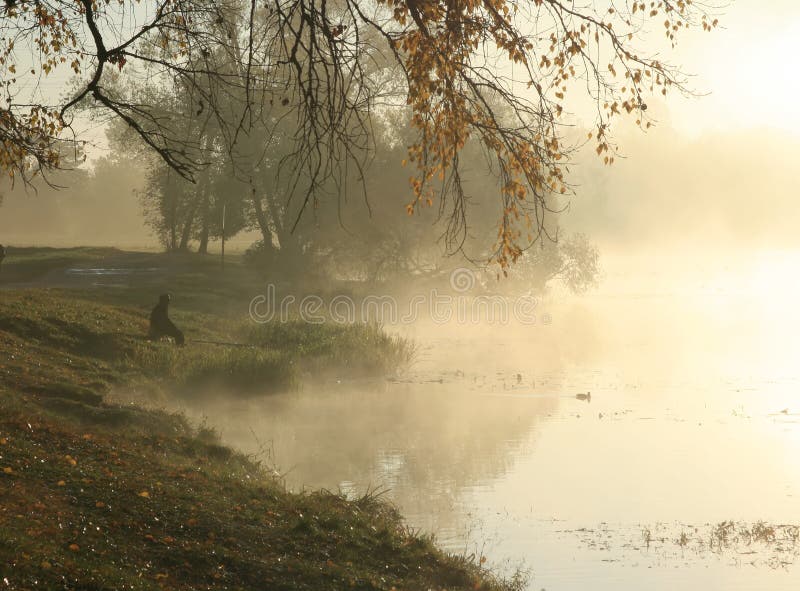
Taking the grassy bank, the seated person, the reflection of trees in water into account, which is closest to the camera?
the grassy bank

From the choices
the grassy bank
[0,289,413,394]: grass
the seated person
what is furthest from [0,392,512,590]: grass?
the seated person

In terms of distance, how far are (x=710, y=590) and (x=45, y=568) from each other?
325 inches

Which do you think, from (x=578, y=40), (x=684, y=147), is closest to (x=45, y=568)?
(x=578, y=40)

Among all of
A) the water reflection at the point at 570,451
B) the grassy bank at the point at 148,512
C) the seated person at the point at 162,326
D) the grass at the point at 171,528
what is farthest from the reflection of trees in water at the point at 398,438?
the seated person at the point at 162,326

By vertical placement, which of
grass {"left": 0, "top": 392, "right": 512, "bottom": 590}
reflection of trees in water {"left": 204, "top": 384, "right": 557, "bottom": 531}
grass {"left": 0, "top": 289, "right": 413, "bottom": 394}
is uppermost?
grass {"left": 0, "top": 289, "right": 413, "bottom": 394}

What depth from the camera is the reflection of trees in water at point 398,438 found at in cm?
1731

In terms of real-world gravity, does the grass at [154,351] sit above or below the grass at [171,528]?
above

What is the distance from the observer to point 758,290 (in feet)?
239

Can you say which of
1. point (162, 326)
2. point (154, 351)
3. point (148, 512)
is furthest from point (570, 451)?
point (148, 512)

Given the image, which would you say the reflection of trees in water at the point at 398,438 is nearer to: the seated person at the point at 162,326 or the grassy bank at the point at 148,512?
the grassy bank at the point at 148,512

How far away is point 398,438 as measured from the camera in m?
21.4

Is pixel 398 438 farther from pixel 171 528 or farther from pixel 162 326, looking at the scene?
pixel 171 528

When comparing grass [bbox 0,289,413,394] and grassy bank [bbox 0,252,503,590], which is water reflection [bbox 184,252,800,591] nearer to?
grass [bbox 0,289,413,394]

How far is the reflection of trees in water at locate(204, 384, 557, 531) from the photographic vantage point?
1731 centimetres
